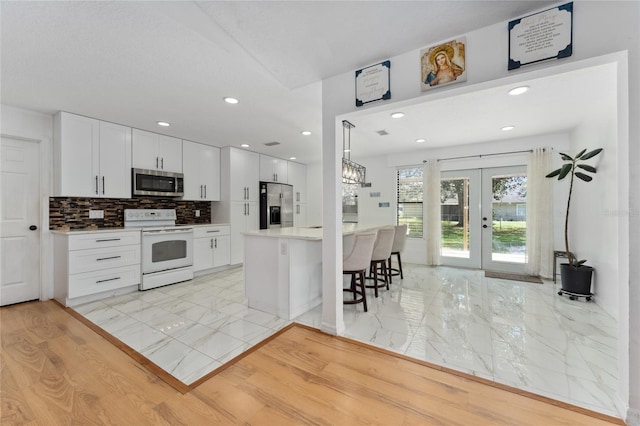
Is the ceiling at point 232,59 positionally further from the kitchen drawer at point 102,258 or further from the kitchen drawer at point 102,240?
the kitchen drawer at point 102,258

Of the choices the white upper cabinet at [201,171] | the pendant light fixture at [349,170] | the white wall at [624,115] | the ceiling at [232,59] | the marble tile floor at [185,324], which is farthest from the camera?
the white upper cabinet at [201,171]

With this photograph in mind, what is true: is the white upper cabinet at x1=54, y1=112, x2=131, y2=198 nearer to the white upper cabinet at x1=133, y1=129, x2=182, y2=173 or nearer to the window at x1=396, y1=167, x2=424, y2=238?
the white upper cabinet at x1=133, y1=129, x2=182, y2=173

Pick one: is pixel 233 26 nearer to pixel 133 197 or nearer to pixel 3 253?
pixel 133 197

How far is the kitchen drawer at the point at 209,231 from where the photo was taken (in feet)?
14.3

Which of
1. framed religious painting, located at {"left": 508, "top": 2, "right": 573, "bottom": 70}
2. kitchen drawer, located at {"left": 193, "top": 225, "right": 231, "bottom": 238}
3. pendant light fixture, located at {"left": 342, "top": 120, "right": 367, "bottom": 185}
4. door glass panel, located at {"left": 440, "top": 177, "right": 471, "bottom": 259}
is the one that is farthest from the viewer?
door glass panel, located at {"left": 440, "top": 177, "right": 471, "bottom": 259}

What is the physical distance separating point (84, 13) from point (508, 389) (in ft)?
11.8

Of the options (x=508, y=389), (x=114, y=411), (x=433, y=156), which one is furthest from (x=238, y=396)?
(x=433, y=156)

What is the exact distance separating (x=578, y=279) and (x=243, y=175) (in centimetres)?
540

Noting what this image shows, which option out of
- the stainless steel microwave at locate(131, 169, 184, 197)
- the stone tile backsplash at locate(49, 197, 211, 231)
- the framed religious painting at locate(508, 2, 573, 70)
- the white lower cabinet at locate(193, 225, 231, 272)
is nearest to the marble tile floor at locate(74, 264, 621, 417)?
the white lower cabinet at locate(193, 225, 231, 272)

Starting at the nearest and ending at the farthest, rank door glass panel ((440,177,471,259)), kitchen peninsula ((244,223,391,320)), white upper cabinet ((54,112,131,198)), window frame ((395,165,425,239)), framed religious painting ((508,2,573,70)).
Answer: framed religious painting ((508,2,573,70)) < kitchen peninsula ((244,223,391,320)) < white upper cabinet ((54,112,131,198)) < door glass panel ((440,177,471,259)) < window frame ((395,165,425,239))

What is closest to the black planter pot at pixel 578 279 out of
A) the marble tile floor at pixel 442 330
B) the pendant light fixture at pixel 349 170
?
the marble tile floor at pixel 442 330

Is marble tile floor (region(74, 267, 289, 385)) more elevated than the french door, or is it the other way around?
the french door

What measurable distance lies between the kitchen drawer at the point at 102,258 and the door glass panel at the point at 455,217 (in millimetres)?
5411

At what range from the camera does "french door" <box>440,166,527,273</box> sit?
181 inches
